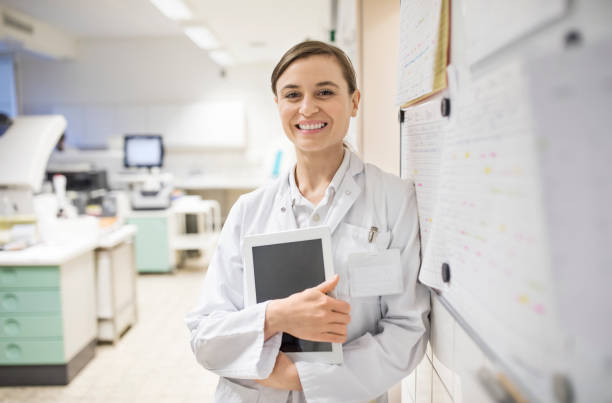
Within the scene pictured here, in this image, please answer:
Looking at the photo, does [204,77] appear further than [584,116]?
Yes

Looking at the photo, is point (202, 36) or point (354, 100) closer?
point (354, 100)

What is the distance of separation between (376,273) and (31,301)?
7.46 ft

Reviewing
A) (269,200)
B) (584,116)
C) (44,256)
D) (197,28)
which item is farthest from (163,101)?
(584,116)

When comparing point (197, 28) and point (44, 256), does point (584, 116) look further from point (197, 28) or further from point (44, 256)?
point (197, 28)

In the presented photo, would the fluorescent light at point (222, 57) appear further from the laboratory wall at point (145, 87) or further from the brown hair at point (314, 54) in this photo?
the brown hair at point (314, 54)

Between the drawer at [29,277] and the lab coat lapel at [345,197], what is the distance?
200cm

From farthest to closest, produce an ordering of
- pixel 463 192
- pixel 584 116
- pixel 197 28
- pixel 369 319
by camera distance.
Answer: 1. pixel 197 28
2. pixel 369 319
3. pixel 463 192
4. pixel 584 116

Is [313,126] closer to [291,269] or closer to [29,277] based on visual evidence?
[291,269]

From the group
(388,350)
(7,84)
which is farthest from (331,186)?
(7,84)

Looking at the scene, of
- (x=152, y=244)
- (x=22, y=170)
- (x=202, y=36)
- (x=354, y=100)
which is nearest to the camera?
(x=354, y=100)

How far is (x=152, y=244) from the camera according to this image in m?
4.49

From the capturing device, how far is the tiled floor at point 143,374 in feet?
7.80

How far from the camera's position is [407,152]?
4.05 ft

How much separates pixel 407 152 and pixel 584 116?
0.81 metres
